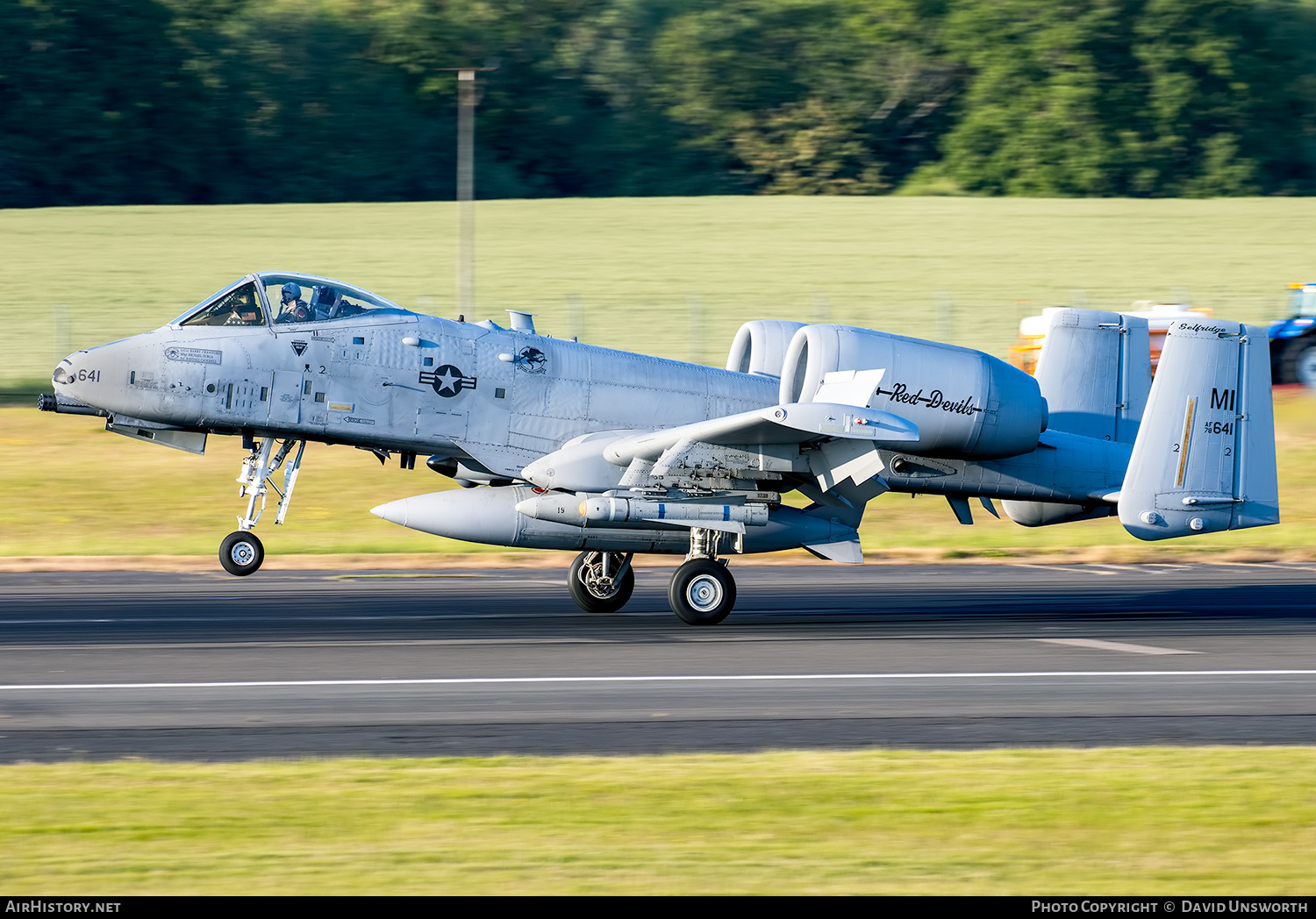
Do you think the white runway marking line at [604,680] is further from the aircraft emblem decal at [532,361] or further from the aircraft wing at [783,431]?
the aircraft emblem decal at [532,361]

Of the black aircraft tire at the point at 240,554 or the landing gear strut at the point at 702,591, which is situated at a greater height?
the black aircraft tire at the point at 240,554

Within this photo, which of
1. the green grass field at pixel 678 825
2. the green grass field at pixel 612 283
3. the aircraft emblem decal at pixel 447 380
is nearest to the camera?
the green grass field at pixel 678 825

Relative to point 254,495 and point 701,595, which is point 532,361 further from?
point 254,495

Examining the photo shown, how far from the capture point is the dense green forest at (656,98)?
66688 mm

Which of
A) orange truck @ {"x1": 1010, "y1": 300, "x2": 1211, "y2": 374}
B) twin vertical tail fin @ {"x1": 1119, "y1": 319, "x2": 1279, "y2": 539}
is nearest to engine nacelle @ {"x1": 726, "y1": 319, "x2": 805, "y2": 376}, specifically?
twin vertical tail fin @ {"x1": 1119, "y1": 319, "x2": 1279, "y2": 539}

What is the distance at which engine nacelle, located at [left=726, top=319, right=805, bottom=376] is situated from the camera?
59.2 ft

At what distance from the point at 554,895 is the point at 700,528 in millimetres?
9254

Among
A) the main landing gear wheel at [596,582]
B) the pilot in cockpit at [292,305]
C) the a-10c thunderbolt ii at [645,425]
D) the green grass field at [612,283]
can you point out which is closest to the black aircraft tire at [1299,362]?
the green grass field at [612,283]

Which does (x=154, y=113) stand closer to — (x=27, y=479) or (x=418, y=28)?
(x=418, y=28)

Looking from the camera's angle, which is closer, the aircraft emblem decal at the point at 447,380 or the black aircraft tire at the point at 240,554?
the black aircraft tire at the point at 240,554

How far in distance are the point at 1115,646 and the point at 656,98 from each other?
6248cm

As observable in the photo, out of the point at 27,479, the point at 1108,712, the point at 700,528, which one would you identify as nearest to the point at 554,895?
the point at 1108,712

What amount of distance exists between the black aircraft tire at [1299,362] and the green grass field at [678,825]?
2733 centimetres

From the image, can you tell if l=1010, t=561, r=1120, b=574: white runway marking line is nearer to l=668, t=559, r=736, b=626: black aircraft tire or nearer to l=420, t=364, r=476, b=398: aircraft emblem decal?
l=668, t=559, r=736, b=626: black aircraft tire
